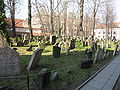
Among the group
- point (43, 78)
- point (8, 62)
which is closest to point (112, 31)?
point (8, 62)

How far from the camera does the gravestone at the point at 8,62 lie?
556 cm

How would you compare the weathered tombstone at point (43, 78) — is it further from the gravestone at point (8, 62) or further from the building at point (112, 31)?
the building at point (112, 31)

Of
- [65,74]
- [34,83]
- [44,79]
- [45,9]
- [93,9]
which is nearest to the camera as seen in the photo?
[44,79]

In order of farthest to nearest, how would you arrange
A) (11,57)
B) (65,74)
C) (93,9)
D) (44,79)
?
(93,9) → (65,74) → (11,57) → (44,79)

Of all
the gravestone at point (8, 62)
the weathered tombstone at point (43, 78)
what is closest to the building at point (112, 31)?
the gravestone at point (8, 62)

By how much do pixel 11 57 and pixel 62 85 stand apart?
263cm

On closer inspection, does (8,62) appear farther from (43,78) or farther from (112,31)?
(112,31)

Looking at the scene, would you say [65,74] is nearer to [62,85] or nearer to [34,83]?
[62,85]

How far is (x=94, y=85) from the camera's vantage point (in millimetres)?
5281

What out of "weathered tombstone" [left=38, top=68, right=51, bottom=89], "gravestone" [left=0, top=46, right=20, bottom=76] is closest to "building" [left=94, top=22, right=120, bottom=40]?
"gravestone" [left=0, top=46, right=20, bottom=76]

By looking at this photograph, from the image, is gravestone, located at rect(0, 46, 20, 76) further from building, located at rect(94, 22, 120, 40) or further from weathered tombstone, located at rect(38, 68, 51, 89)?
building, located at rect(94, 22, 120, 40)

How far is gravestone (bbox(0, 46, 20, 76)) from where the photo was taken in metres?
5.56

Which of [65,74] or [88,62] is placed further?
[88,62]

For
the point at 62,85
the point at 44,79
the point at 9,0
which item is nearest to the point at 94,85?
the point at 62,85
